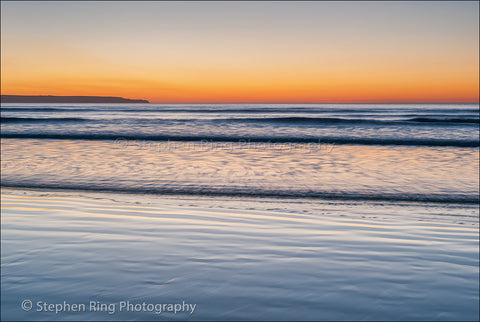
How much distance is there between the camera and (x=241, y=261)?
3648 millimetres

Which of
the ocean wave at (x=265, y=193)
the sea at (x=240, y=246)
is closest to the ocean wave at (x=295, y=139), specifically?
the sea at (x=240, y=246)

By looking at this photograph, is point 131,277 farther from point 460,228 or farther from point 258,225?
point 460,228

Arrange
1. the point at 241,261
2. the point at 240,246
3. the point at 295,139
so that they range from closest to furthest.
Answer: the point at 241,261, the point at 240,246, the point at 295,139

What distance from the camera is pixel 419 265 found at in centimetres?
360

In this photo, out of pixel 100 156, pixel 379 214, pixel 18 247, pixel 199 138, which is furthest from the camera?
pixel 199 138

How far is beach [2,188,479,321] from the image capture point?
2.75 metres

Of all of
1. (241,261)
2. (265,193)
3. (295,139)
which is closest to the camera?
(241,261)

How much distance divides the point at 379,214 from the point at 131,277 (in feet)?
12.9

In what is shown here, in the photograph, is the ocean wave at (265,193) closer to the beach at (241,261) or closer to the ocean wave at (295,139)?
the beach at (241,261)

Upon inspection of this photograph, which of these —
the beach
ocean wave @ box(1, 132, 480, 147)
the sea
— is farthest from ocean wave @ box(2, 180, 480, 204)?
ocean wave @ box(1, 132, 480, 147)

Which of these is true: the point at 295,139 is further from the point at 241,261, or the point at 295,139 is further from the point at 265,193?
the point at 241,261

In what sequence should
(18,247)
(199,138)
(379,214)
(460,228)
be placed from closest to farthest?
1. (18,247)
2. (460,228)
3. (379,214)
4. (199,138)

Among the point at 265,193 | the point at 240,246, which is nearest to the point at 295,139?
the point at 265,193

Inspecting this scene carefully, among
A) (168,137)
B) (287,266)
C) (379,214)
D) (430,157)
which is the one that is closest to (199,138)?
(168,137)
